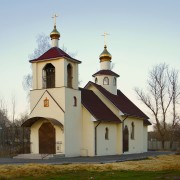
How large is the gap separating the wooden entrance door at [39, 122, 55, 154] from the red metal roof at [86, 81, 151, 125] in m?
6.84

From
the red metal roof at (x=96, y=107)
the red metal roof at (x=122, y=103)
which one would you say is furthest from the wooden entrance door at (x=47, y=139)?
the red metal roof at (x=122, y=103)

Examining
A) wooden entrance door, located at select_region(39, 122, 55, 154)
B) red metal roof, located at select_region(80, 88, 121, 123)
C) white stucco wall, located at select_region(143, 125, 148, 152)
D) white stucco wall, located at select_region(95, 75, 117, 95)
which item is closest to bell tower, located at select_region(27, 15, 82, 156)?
wooden entrance door, located at select_region(39, 122, 55, 154)

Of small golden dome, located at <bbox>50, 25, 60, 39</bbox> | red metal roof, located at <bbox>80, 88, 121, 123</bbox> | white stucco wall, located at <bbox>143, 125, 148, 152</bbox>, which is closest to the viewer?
red metal roof, located at <bbox>80, 88, 121, 123</bbox>

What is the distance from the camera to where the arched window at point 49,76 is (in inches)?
1017

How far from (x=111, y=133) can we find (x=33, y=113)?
6.69 m

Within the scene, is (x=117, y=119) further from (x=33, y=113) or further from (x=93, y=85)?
(x=33, y=113)

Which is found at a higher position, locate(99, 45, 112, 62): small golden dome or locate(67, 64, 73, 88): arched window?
locate(99, 45, 112, 62): small golden dome

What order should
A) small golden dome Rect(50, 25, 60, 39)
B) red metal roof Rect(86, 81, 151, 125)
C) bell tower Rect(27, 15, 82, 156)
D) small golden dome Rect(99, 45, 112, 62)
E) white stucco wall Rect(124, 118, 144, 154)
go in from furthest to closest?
small golden dome Rect(99, 45, 112, 62) < white stucco wall Rect(124, 118, 144, 154) < red metal roof Rect(86, 81, 151, 125) < small golden dome Rect(50, 25, 60, 39) < bell tower Rect(27, 15, 82, 156)

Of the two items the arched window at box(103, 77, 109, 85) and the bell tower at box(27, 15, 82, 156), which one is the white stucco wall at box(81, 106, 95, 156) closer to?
the bell tower at box(27, 15, 82, 156)

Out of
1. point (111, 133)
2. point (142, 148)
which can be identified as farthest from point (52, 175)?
point (142, 148)

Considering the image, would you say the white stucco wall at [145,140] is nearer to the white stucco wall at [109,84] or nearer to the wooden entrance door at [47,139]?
the white stucco wall at [109,84]

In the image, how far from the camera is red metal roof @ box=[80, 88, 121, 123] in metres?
26.2

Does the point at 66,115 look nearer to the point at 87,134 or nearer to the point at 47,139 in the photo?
the point at 47,139

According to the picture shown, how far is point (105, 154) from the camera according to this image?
27.0 meters
